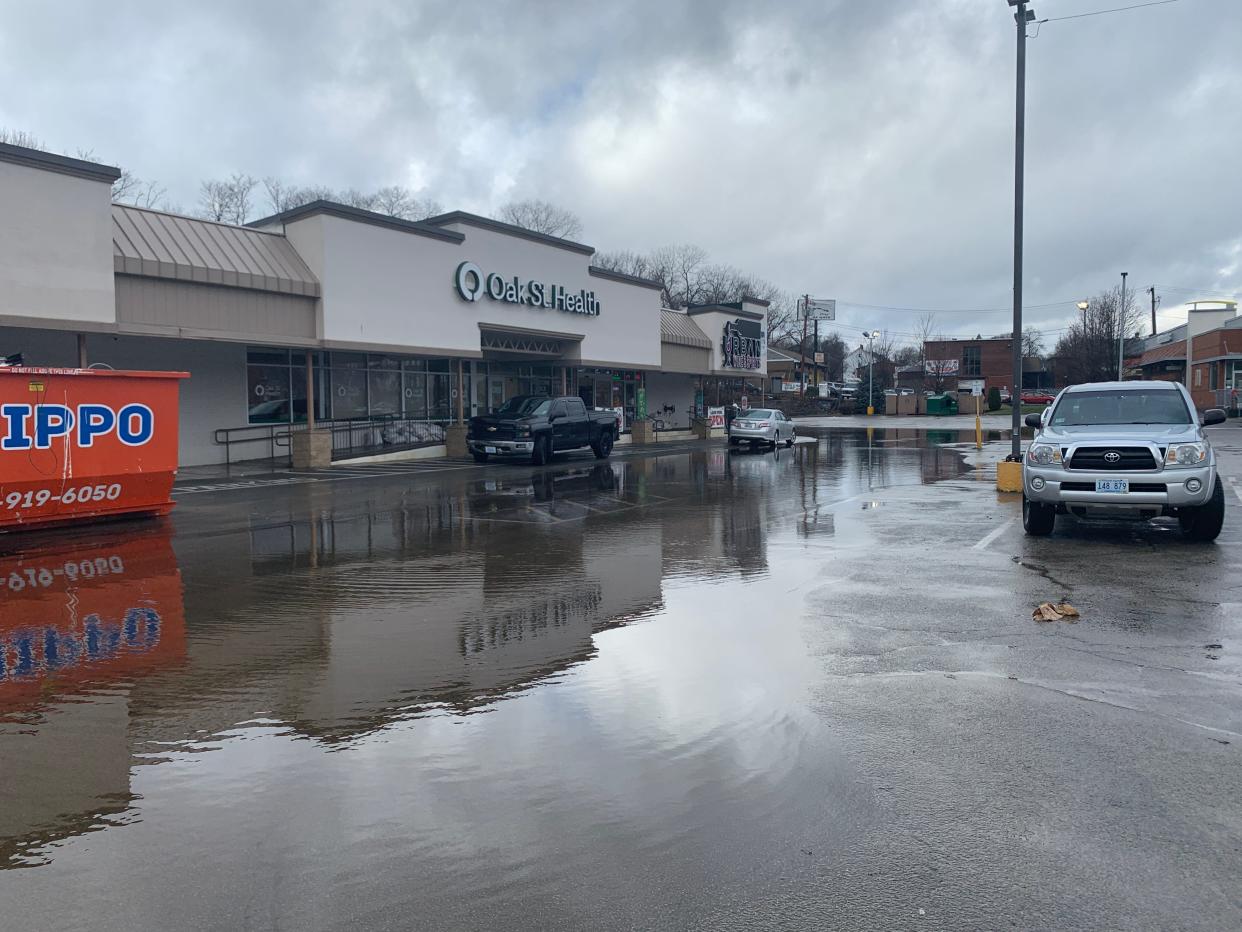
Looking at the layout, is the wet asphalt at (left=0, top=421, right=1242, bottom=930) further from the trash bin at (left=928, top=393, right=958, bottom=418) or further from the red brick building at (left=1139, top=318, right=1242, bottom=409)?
the trash bin at (left=928, top=393, right=958, bottom=418)

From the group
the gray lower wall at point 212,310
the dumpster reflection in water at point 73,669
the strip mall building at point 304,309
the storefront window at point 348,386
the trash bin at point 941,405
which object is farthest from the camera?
the trash bin at point 941,405

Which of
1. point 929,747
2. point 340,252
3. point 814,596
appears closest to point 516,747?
point 929,747

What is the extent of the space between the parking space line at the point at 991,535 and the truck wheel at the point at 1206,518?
2.00 meters

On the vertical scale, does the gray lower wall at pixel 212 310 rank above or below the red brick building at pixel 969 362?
below

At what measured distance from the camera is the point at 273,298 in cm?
2131

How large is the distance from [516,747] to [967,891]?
2.23 metres

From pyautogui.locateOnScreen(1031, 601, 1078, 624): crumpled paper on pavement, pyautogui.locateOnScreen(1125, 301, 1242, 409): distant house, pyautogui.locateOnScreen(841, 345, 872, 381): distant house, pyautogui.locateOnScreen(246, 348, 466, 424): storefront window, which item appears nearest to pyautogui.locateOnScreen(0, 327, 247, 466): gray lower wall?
pyautogui.locateOnScreen(246, 348, 466, 424): storefront window

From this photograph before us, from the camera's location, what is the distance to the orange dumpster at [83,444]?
11.7 metres

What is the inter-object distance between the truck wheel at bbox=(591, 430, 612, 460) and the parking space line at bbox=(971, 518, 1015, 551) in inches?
636

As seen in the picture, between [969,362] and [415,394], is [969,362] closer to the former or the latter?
[969,362]

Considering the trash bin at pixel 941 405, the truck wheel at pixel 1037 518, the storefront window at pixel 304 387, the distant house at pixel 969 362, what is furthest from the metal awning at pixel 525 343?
the distant house at pixel 969 362

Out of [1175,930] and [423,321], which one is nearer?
[1175,930]

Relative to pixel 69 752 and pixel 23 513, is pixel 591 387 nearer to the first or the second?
pixel 23 513

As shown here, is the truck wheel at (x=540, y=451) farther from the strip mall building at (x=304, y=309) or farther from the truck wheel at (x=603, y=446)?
the strip mall building at (x=304, y=309)
